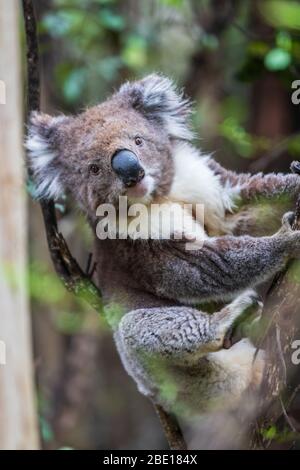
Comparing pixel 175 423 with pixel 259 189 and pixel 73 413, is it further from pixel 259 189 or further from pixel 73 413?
pixel 73 413

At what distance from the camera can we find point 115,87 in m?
6.56

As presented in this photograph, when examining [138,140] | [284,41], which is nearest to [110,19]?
[284,41]

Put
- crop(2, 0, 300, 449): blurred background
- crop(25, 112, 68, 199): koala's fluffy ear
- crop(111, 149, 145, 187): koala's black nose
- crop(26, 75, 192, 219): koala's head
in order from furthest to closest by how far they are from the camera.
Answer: crop(2, 0, 300, 449): blurred background → crop(25, 112, 68, 199): koala's fluffy ear → crop(26, 75, 192, 219): koala's head → crop(111, 149, 145, 187): koala's black nose

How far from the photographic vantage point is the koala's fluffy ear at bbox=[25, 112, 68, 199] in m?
4.04

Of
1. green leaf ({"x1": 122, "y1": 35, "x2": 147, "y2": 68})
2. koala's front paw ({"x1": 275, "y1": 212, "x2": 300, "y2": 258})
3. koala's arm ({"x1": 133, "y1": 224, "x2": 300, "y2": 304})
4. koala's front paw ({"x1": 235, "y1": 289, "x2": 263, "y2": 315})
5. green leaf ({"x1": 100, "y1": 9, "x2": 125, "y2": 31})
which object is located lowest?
koala's front paw ({"x1": 235, "y1": 289, "x2": 263, "y2": 315})

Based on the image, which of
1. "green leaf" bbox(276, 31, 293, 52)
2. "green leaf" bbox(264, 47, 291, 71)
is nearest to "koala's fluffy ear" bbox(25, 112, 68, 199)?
"green leaf" bbox(264, 47, 291, 71)

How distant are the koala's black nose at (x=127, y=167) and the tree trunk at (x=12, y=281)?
1.66 feet

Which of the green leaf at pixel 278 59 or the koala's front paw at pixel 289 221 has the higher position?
the green leaf at pixel 278 59

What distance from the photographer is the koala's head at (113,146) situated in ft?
12.4

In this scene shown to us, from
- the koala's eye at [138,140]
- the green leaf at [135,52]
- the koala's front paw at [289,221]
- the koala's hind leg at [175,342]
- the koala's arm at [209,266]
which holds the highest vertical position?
the green leaf at [135,52]

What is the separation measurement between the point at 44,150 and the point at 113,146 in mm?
516

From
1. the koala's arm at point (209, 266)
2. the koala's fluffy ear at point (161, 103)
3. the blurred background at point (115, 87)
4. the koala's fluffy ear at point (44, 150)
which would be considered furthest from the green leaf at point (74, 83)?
the koala's arm at point (209, 266)

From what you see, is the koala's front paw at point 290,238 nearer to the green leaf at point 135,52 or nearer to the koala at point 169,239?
the koala at point 169,239

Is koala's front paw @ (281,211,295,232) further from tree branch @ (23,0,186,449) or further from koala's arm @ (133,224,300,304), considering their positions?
tree branch @ (23,0,186,449)
